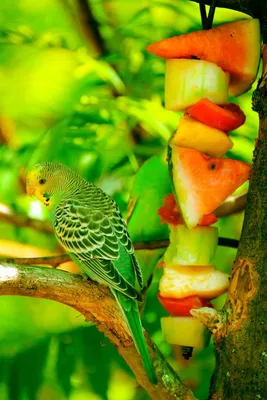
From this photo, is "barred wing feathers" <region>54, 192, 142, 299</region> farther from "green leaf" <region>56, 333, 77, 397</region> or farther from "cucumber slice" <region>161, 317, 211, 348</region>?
"green leaf" <region>56, 333, 77, 397</region>

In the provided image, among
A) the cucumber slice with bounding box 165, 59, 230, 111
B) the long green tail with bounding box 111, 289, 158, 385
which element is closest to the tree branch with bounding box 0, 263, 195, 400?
the long green tail with bounding box 111, 289, 158, 385

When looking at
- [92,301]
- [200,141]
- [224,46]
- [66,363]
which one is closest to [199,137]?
[200,141]

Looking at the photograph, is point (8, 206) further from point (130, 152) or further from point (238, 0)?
point (238, 0)

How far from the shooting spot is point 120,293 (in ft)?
2.35

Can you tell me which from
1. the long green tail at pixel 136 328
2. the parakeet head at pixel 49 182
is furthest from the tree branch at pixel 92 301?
the parakeet head at pixel 49 182

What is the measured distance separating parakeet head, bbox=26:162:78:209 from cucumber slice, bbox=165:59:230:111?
0.16 meters

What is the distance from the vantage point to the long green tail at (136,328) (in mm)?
685

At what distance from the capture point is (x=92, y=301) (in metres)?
0.70

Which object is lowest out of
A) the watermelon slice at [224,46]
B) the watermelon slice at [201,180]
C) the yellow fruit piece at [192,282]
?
the yellow fruit piece at [192,282]

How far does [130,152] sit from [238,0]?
30 cm

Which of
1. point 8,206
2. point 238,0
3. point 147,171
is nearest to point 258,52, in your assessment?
point 238,0

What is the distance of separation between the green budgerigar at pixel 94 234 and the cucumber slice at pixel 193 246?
54mm

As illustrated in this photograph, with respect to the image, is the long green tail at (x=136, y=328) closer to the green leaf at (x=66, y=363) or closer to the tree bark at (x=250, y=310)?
the tree bark at (x=250, y=310)

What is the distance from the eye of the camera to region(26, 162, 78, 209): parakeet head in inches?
30.9
